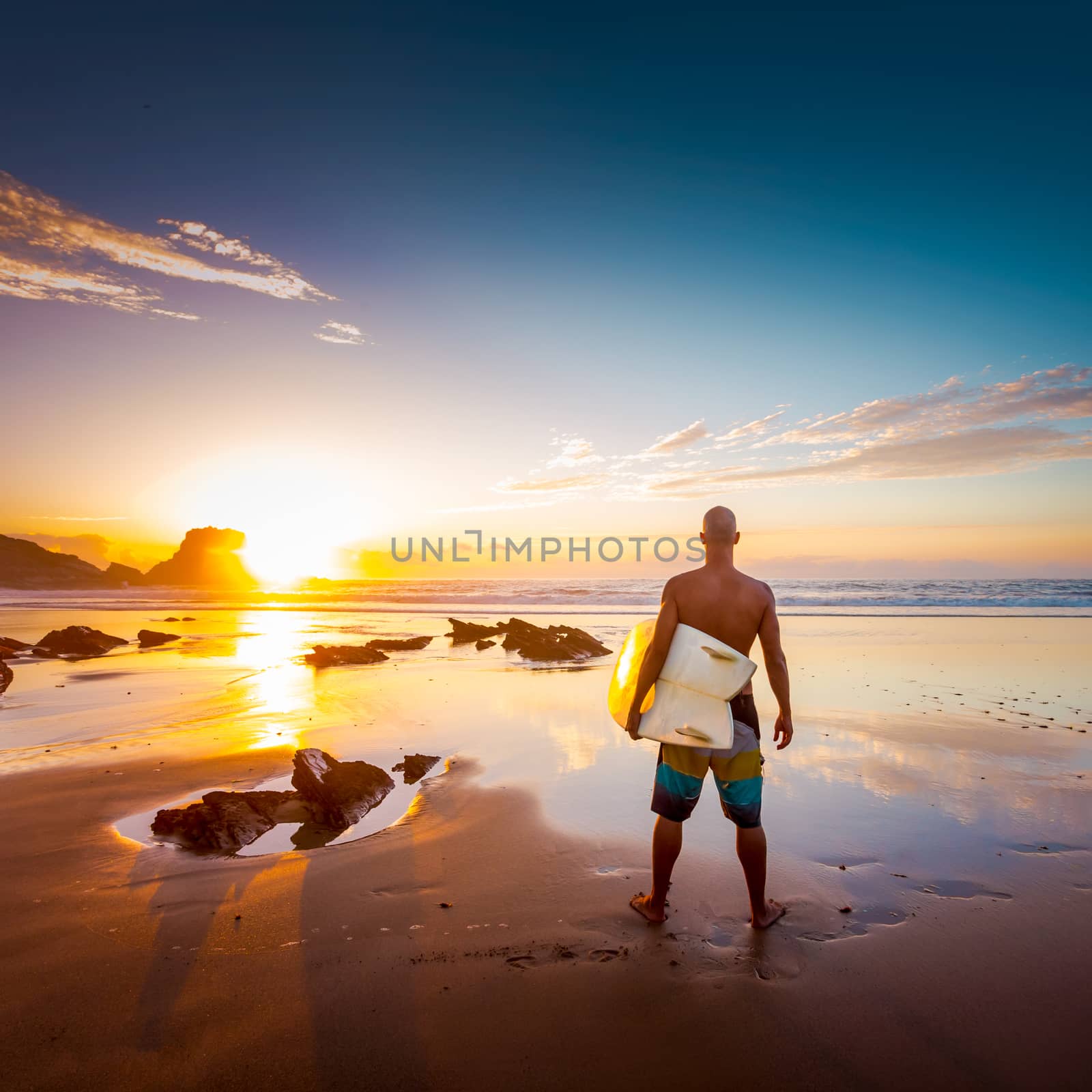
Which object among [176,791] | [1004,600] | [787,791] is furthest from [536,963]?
[1004,600]

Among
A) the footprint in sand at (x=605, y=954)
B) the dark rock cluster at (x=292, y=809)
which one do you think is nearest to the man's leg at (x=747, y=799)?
the footprint in sand at (x=605, y=954)

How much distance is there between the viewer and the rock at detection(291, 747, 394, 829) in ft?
17.4

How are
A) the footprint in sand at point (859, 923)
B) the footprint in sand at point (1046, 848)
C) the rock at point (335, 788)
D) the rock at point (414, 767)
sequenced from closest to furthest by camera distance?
the footprint in sand at point (859, 923) < the footprint in sand at point (1046, 848) < the rock at point (335, 788) < the rock at point (414, 767)

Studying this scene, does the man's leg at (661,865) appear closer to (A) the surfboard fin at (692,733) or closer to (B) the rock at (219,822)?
(A) the surfboard fin at (692,733)

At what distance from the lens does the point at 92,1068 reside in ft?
8.59

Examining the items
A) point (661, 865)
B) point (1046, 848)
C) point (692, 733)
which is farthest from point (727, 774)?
point (1046, 848)

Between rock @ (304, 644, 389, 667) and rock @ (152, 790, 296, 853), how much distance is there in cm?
867

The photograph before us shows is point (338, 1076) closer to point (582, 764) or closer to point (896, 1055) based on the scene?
point (896, 1055)

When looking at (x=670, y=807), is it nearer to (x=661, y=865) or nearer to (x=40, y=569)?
(x=661, y=865)

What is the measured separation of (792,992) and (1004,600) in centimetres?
4138

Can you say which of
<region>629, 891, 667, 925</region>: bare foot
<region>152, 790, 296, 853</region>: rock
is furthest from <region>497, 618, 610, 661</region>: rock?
<region>629, 891, 667, 925</region>: bare foot

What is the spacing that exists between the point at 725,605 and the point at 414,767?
13.5 ft

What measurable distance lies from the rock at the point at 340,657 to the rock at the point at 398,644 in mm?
1159

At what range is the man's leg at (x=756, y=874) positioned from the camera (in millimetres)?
3699
